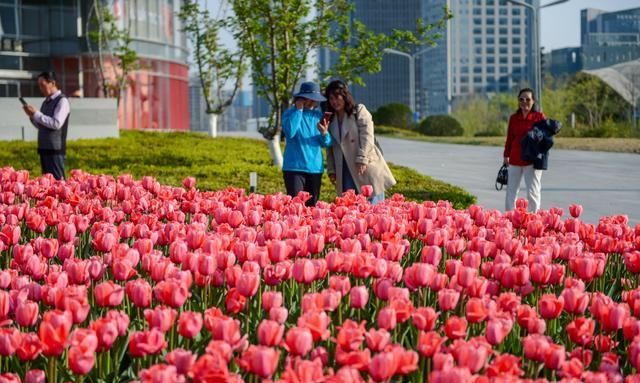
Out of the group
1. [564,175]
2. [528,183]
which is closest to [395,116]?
[564,175]

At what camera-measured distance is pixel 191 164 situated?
2102 cm

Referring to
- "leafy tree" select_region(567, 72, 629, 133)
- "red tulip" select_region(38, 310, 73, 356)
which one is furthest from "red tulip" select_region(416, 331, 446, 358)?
"leafy tree" select_region(567, 72, 629, 133)

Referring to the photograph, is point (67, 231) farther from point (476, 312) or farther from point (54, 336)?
point (476, 312)

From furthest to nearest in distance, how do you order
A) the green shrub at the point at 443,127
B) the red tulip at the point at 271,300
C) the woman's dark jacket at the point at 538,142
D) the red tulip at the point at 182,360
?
the green shrub at the point at 443,127, the woman's dark jacket at the point at 538,142, the red tulip at the point at 271,300, the red tulip at the point at 182,360

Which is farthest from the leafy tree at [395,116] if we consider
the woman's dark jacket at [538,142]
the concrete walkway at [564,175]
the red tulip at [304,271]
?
the red tulip at [304,271]

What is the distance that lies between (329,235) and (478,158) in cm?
2542

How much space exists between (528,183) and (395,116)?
5173 cm

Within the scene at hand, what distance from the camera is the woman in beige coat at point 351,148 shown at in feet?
31.8

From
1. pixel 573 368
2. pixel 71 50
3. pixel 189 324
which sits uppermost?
pixel 71 50

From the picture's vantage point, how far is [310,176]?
10016 millimetres

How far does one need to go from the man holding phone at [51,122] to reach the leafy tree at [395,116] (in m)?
51.6

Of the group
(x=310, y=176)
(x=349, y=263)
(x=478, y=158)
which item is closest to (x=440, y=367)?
(x=349, y=263)

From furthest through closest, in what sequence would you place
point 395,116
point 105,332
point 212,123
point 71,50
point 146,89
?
1. point 395,116
2. point 146,89
3. point 71,50
4. point 212,123
5. point 105,332

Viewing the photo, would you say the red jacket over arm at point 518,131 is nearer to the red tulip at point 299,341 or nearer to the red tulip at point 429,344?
the red tulip at point 429,344
